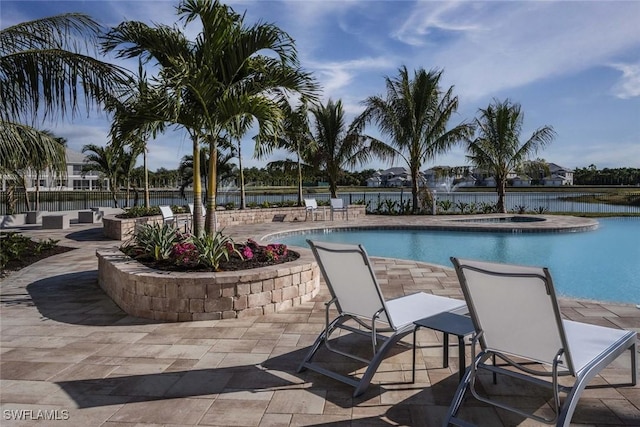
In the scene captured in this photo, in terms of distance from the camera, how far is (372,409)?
8.76ft

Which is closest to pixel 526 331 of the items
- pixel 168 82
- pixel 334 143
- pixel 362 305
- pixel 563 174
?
pixel 362 305

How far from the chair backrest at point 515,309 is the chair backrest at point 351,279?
0.66 meters

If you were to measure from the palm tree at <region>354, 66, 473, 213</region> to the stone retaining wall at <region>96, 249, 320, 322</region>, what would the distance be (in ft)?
45.3

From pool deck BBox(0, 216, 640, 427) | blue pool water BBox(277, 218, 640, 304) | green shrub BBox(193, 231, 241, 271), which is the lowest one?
blue pool water BBox(277, 218, 640, 304)

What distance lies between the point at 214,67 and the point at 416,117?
1265 centimetres

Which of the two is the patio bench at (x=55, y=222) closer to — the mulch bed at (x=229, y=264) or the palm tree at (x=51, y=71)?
the palm tree at (x=51, y=71)

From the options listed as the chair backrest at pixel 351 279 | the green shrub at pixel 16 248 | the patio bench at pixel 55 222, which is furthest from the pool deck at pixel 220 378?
the patio bench at pixel 55 222

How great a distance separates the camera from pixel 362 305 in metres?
3.17

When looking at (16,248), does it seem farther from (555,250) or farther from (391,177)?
(391,177)

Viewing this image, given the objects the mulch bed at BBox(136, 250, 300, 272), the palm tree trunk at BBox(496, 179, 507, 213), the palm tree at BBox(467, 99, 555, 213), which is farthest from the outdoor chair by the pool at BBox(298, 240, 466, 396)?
the palm tree trunk at BBox(496, 179, 507, 213)

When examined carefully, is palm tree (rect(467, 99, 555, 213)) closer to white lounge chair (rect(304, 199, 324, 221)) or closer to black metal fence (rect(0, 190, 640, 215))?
black metal fence (rect(0, 190, 640, 215))

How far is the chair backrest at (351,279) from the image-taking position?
291 centimetres

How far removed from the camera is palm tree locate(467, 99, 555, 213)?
59.8 feet

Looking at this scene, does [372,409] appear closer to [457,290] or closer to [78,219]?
[457,290]
